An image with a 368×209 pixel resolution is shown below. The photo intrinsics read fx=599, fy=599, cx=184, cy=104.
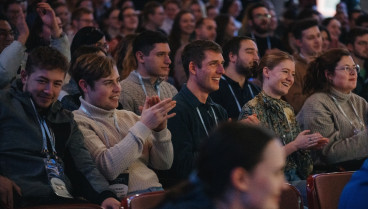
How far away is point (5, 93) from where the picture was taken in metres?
2.66

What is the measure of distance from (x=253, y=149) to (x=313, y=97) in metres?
2.75

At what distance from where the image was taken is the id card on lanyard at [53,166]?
106 inches

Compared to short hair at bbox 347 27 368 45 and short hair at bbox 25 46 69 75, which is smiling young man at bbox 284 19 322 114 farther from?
short hair at bbox 25 46 69 75

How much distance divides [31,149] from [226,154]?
1.47 metres

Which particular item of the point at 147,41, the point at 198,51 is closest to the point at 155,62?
the point at 147,41

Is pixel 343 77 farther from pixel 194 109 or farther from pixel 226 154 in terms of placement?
pixel 226 154

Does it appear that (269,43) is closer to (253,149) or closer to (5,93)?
(5,93)

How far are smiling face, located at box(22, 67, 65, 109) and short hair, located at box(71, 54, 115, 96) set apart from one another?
34 cm

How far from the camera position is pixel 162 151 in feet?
10.2

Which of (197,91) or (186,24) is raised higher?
(186,24)

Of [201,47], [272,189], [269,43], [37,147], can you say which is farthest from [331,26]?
[272,189]

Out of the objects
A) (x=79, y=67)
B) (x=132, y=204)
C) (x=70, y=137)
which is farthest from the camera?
(x=79, y=67)

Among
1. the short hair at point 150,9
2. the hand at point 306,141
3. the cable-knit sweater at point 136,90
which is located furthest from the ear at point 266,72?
the short hair at point 150,9

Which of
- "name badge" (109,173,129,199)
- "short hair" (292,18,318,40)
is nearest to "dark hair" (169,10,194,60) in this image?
"short hair" (292,18,318,40)
